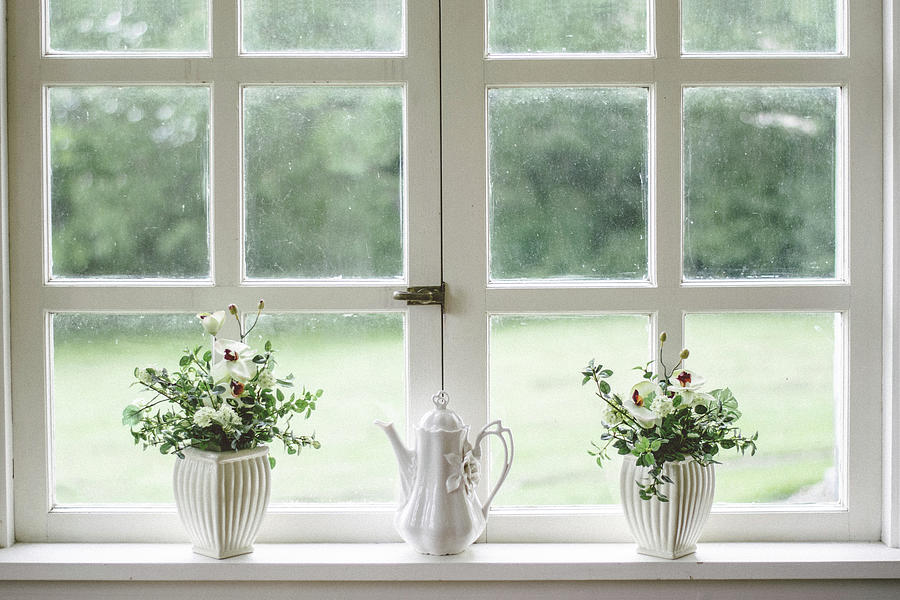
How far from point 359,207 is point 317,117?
0.68 feet

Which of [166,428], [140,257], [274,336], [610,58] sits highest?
[610,58]

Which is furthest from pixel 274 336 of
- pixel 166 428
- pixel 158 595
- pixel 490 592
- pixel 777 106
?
pixel 777 106

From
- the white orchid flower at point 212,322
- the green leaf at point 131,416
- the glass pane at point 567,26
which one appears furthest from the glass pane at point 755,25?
the green leaf at point 131,416

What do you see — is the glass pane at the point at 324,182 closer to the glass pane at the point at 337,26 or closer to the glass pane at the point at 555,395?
the glass pane at the point at 337,26

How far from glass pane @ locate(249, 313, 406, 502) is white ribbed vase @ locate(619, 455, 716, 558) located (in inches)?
18.8

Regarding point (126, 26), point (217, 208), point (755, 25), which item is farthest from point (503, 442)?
point (126, 26)

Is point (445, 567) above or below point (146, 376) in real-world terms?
below

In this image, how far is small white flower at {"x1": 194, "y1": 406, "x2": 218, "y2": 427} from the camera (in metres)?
1.42

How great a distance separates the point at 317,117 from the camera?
1.64 metres

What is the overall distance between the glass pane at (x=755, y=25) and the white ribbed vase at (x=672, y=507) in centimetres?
87

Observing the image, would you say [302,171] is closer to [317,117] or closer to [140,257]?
[317,117]

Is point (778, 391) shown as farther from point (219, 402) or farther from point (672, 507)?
point (219, 402)

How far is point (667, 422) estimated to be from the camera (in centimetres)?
144

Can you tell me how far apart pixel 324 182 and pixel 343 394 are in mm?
448
